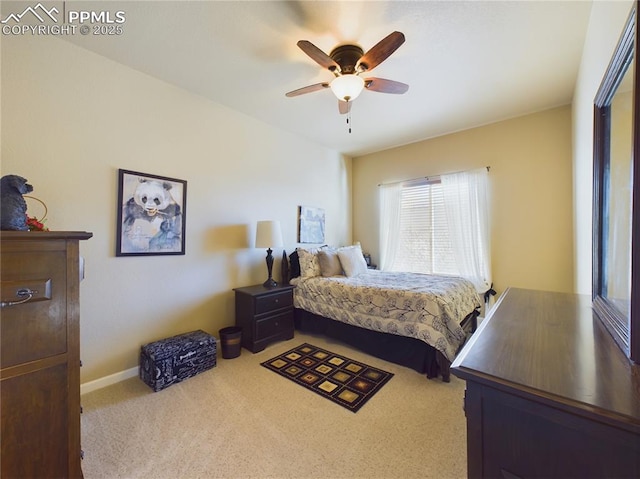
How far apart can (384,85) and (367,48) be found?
31 centimetres

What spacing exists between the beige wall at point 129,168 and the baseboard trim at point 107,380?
4cm

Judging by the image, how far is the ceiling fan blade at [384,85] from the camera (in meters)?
2.11

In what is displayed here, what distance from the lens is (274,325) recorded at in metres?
3.00

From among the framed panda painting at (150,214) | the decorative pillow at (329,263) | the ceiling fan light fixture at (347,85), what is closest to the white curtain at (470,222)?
the decorative pillow at (329,263)

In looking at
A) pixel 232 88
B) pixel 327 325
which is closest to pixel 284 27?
pixel 232 88

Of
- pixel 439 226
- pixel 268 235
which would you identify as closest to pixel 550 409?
pixel 268 235

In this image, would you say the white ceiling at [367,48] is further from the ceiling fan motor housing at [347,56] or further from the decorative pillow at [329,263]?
the decorative pillow at [329,263]

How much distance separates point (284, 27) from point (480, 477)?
8.22 feet

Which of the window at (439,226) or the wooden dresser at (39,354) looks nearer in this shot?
the wooden dresser at (39,354)

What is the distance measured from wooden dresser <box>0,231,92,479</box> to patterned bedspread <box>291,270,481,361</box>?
7.04ft

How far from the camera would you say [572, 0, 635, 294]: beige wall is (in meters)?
1.32

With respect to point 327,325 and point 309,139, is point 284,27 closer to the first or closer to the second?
point 309,139

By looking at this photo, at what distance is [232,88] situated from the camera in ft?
8.75

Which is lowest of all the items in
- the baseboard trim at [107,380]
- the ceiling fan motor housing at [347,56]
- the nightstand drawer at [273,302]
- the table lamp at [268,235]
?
the baseboard trim at [107,380]
